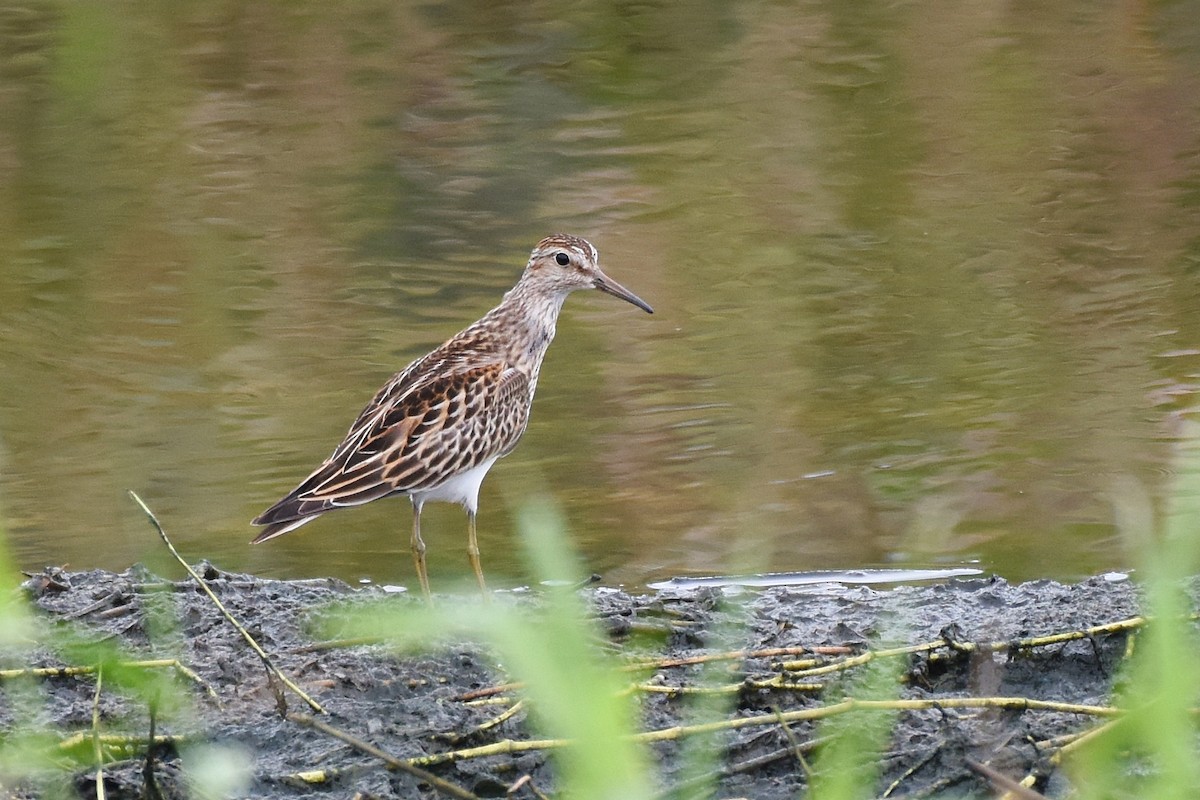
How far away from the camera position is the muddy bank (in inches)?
167

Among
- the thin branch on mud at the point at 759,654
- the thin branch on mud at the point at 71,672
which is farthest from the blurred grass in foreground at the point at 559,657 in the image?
the thin branch on mud at the point at 71,672

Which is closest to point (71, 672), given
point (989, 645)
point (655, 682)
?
point (655, 682)

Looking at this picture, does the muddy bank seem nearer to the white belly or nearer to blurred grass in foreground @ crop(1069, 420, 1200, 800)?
the white belly

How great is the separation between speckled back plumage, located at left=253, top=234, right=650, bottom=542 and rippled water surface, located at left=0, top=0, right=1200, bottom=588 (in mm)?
648

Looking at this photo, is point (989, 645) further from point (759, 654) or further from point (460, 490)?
point (460, 490)

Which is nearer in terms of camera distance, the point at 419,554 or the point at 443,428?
the point at 443,428

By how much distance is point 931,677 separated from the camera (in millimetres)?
4848

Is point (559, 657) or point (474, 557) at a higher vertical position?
point (559, 657)

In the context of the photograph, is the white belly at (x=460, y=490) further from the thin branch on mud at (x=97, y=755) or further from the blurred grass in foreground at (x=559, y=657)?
the blurred grass in foreground at (x=559, y=657)

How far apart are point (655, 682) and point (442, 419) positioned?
5.76ft

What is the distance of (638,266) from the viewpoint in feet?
33.5

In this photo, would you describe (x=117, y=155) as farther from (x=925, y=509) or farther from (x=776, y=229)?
(x=925, y=509)

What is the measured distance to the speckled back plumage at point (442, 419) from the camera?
237 inches

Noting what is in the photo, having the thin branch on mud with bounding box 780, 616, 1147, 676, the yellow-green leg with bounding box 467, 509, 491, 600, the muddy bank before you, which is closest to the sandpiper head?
the yellow-green leg with bounding box 467, 509, 491, 600
